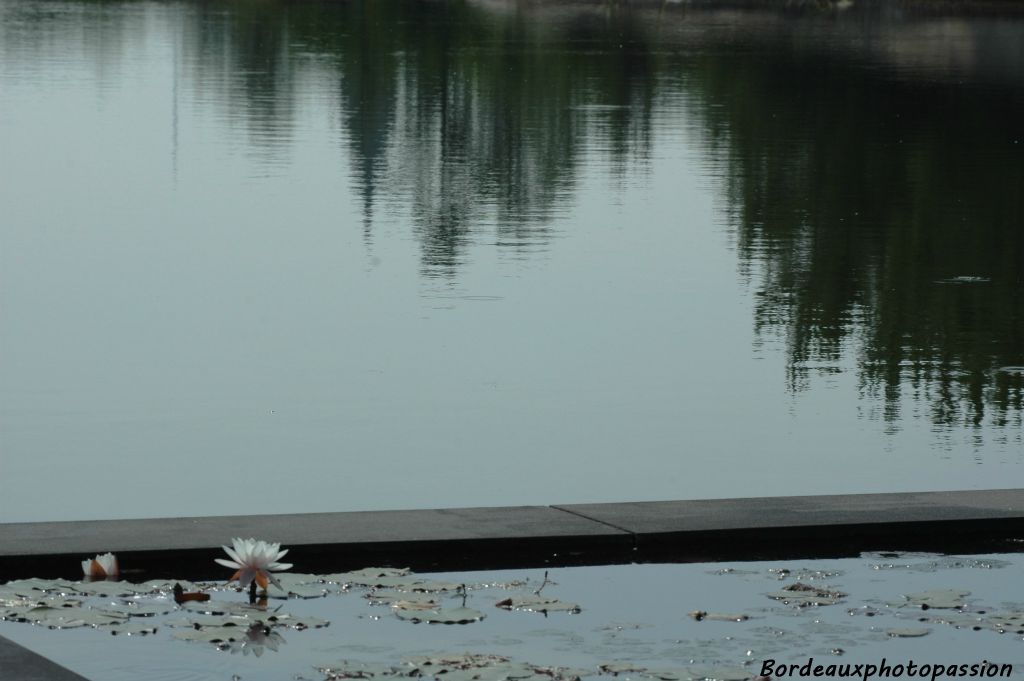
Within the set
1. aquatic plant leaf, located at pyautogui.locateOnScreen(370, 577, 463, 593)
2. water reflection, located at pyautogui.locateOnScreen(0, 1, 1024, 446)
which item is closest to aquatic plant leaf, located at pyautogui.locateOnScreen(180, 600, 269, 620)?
aquatic plant leaf, located at pyautogui.locateOnScreen(370, 577, 463, 593)

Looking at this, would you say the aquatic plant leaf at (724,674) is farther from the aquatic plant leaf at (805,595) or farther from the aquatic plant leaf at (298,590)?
the aquatic plant leaf at (298,590)

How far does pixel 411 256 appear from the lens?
16000 millimetres

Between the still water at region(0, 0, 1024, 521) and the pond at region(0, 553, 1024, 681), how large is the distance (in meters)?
1.82

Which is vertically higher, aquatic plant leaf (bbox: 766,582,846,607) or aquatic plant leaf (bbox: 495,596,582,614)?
aquatic plant leaf (bbox: 495,596,582,614)

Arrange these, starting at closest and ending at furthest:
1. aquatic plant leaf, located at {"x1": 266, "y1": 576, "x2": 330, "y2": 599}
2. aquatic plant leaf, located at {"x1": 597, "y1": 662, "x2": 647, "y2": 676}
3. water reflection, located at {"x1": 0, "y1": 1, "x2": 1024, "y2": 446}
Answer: aquatic plant leaf, located at {"x1": 597, "y1": 662, "x2": 647, "y2": 676} → aquatic plant leaf, located at {"x1": 266, "y1": 576, "x2": 330, "y2": 599} → water reflection, located at {"x1": 0, "y1": 1, "x2": 1024, "y2": 446}

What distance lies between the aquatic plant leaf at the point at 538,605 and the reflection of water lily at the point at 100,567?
128cm

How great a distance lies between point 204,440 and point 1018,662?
15.5 ft

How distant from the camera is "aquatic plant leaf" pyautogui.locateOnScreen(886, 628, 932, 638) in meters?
6.70

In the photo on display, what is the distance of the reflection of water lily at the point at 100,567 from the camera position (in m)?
7.03

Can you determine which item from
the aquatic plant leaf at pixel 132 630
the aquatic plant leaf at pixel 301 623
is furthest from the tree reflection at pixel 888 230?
the aquatic plant leaf at pixel 132 630

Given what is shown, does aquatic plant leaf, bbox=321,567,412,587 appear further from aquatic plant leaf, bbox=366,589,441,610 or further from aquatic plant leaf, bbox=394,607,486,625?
aquatic plant leaf, bbox=394,607,486,625

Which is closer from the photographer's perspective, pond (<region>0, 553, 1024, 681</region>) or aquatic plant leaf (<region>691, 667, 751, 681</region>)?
aquatic plant leaf (<region>691, 667, 751, 681</region>)

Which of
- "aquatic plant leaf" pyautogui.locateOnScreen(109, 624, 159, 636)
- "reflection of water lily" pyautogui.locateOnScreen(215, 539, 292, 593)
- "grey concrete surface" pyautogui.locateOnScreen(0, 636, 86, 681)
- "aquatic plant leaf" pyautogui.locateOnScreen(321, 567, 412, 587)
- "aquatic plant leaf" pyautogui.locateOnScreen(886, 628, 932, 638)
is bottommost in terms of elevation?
"aquatic plant leaf" pyautogui.locateOnScreen(886, 628, 932, 638)

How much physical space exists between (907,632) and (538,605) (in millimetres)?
1173
